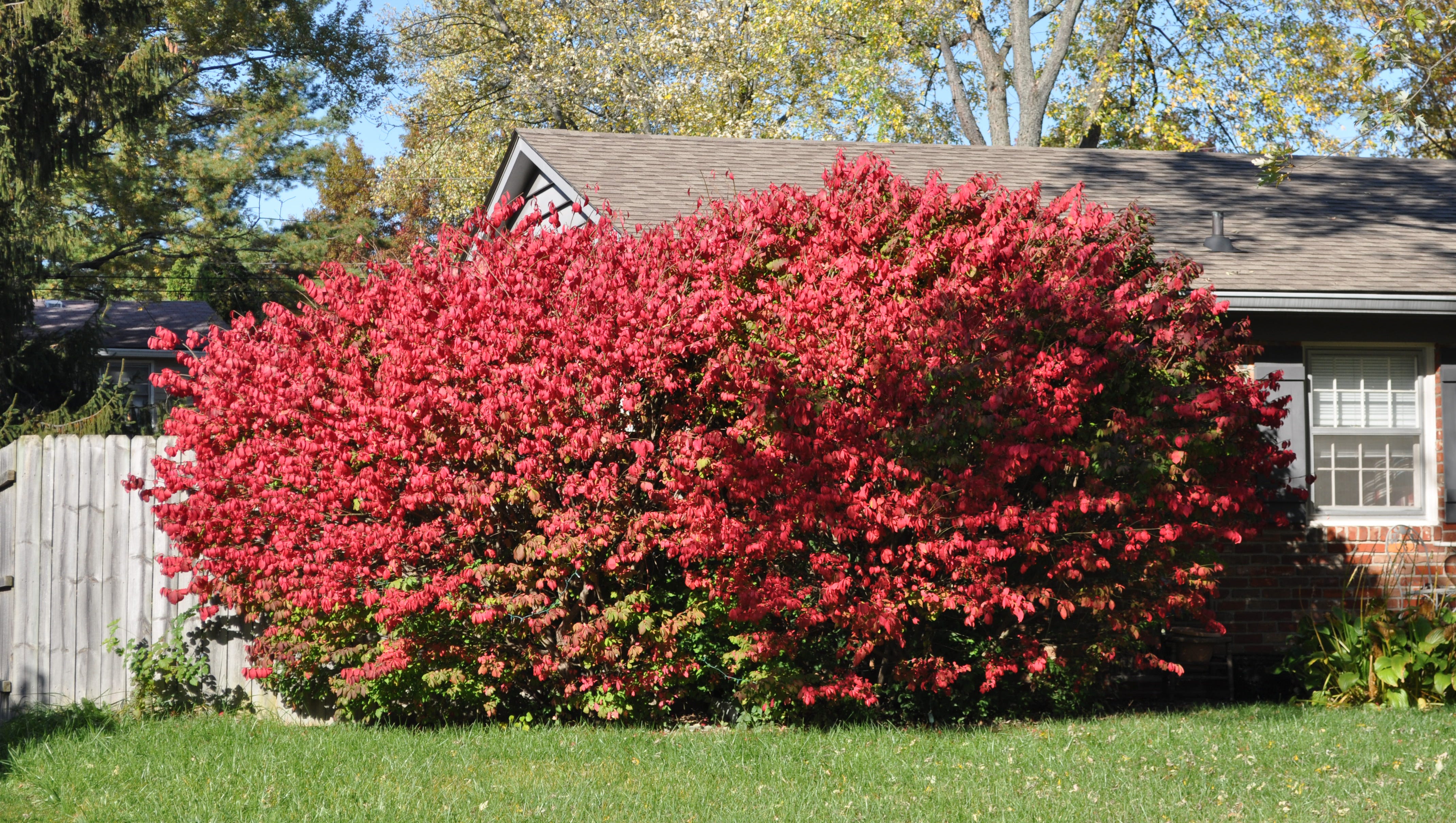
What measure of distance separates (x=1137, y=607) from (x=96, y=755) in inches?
219

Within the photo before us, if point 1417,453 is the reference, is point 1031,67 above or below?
above

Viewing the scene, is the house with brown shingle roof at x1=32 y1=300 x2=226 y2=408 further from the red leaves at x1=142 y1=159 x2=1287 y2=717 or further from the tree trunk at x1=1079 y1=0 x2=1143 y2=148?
the tree trunk at x1=1079 y1=0 x2=1143 y2=148

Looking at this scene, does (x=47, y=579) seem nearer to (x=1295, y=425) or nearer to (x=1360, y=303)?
(x=1295, y=425)

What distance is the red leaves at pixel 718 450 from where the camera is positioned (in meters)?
6.47

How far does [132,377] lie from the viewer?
2183 centimetres

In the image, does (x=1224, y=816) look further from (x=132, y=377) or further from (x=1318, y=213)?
(x=132, y=377)

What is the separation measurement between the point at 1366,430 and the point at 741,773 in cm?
627

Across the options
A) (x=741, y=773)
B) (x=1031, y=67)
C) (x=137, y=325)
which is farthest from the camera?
(x=137, y=325)

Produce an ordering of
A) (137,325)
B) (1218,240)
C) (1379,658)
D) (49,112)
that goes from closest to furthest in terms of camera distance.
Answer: (1379,658) < (1218,240) < (49,112) < (137,325)

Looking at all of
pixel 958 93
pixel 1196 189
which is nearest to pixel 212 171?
pixel 958 93

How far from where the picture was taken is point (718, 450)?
21.5 feet

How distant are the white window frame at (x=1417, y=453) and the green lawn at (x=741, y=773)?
2656 mm

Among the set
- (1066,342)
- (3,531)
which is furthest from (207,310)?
(1066,342)

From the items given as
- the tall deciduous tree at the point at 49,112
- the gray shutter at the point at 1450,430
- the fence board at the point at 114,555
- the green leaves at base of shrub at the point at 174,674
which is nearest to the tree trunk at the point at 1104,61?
Result: the gray shutter at the point at 1450,430
